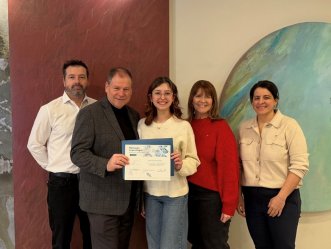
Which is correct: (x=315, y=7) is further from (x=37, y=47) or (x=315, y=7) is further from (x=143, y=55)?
(x=37, y=47)

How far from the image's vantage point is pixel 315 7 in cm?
227

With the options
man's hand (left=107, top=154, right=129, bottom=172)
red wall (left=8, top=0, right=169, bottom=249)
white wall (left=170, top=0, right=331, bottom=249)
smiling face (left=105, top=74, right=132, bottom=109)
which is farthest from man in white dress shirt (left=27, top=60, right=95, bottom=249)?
white wall (left=170, top=0, right=331, bottom=249)

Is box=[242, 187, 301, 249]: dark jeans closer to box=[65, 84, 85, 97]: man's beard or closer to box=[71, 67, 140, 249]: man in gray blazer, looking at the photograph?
box=[71, 67, 140, 249]: man in gray blazer

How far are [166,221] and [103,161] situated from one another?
496mm

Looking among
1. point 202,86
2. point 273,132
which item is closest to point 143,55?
point 202,86

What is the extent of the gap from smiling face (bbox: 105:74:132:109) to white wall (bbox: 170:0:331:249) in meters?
0.79

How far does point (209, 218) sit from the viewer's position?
6.02 ft

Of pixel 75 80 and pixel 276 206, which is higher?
pixel 75 80

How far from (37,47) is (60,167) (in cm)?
87

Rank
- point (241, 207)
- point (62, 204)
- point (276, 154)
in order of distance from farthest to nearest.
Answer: point (241, 207), point (62, 204), point (276, 154)

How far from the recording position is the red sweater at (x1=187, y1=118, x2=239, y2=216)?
5.92 ft

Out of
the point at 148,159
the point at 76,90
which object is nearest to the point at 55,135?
the point at 76,90

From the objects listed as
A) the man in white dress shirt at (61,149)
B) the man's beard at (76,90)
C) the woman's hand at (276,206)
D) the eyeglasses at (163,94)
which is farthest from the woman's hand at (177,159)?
the man's beard at (76,90)

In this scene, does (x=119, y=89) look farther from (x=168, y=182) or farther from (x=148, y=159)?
(x=168, y=182)
